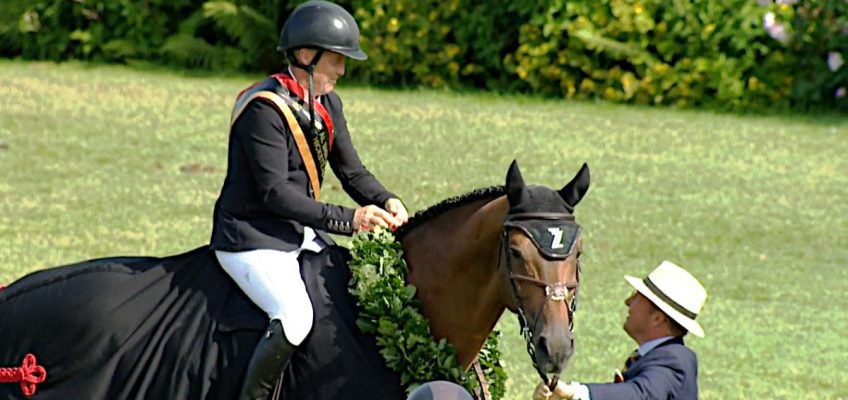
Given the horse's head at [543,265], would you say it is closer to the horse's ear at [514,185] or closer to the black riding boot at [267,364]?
the horse's ear at [514,185]

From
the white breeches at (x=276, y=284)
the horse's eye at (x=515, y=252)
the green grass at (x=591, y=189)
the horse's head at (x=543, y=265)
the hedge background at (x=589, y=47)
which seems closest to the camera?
the horse's head at (x=543, y=265)

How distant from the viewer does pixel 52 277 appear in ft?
19.4

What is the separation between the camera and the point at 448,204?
221 inches

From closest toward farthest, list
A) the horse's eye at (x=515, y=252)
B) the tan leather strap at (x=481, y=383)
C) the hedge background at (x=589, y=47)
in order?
the horse's eye at (x=515, y=252)
the tan leather strap at (x=481, y=383)
the hedge background at (x=589, y=47)

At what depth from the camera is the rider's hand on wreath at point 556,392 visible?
534 centimetres

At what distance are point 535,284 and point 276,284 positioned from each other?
3.42ft

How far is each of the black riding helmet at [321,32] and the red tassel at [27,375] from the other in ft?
4.85

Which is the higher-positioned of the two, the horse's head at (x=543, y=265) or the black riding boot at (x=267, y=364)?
the horse's head at (x=543, y=265)

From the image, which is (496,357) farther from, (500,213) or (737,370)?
(737,370)

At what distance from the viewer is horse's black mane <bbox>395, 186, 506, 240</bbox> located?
18.1 feet

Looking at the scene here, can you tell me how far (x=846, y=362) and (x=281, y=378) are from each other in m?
4.91

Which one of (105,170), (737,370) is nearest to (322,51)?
(737,370)

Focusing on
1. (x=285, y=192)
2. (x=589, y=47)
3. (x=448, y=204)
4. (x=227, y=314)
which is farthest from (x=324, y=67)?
(x=589, y=47)

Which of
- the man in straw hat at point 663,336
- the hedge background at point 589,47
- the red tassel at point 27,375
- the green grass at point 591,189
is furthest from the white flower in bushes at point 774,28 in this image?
the red tassel at point 27,375
